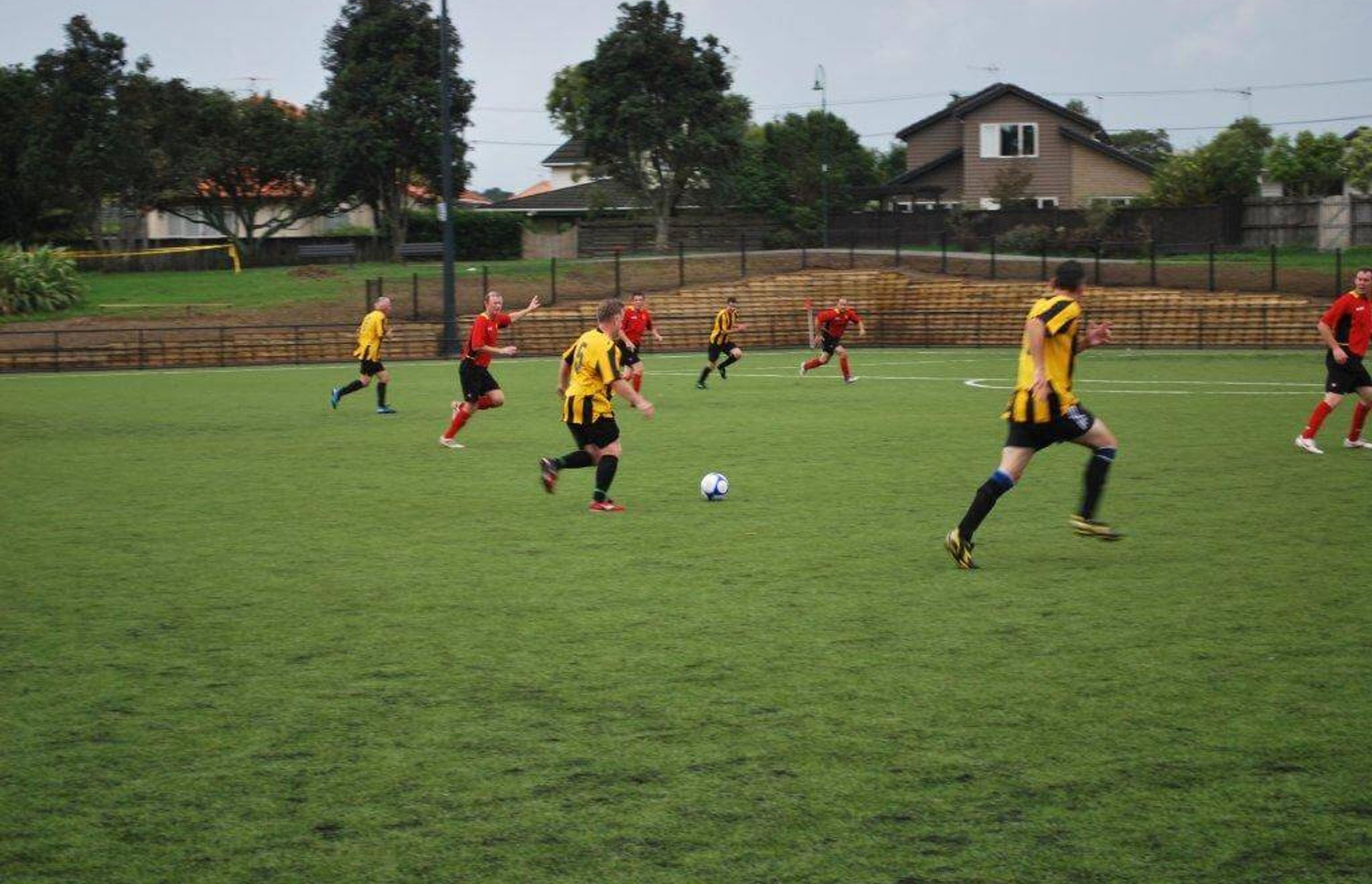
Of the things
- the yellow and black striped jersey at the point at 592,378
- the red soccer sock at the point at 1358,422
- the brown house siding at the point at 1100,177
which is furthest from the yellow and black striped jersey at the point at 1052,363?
the brown house siding at the point at 1100,177

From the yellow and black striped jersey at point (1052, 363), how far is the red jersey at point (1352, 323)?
7.11 m

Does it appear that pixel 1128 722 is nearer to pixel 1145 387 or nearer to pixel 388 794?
pixel 388 794

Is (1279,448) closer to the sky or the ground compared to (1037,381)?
closer to the ground

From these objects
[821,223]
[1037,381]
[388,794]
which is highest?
[821,223]

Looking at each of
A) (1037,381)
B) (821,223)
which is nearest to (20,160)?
(821,223)

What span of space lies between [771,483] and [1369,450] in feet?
22.4

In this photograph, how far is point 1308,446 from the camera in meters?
15.1

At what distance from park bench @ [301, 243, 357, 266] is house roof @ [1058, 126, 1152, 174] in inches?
1273

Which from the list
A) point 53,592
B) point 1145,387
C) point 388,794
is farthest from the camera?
point 1145,387

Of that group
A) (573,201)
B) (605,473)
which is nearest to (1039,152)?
(573,201)

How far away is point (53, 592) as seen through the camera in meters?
8.99

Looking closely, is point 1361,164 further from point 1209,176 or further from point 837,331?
point 837,331

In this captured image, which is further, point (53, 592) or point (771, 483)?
point (771, 483)

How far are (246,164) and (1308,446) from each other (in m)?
57.7
